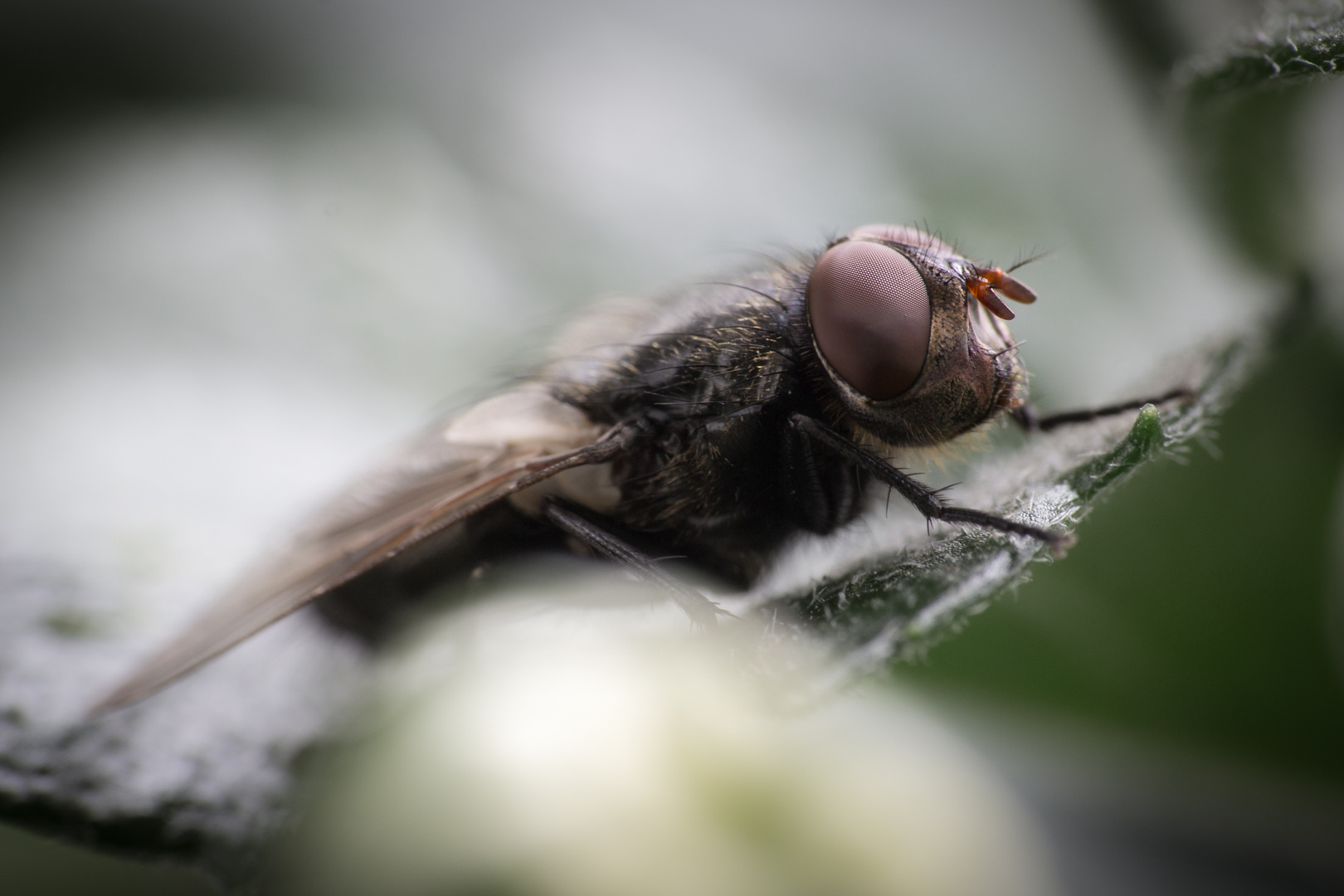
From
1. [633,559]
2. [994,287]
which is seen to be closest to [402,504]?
[633,559]

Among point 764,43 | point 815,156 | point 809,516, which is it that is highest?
point 764,43

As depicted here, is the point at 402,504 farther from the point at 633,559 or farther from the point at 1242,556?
the point at 1242,556

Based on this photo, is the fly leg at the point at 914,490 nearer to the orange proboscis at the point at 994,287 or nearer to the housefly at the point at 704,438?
the housefly at the point at 704,438

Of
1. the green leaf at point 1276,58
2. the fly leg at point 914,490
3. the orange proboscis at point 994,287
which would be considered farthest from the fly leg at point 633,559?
the green leaf at point 1276,58

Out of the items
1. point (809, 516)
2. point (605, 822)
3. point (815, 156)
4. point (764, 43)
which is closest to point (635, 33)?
point (764, 43)

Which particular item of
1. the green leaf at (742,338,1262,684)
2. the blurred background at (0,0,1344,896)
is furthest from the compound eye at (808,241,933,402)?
the blurred background at (0,0,1344,896)

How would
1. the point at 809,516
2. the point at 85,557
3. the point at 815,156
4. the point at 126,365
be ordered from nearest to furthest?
the point at 809,516 → the point at 85,557 → the point at 126,365 → the point at 815,156

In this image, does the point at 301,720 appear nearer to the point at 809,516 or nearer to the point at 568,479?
the point at 568,479
